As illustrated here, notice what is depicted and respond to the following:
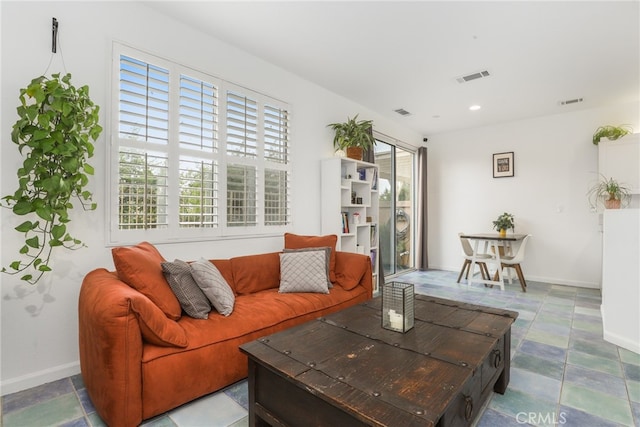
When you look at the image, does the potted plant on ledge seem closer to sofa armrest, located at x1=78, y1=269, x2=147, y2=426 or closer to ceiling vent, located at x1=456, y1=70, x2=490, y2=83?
ceiling vent, located at x1=456, y1=70, x2=490, y2=83

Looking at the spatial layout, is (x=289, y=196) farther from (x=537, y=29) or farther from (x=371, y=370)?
(x=537, y=29)

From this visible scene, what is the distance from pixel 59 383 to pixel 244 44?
308cm

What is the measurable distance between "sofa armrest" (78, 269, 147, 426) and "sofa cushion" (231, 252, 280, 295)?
1.15 metres

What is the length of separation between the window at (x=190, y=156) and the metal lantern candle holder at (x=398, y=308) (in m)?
1.75

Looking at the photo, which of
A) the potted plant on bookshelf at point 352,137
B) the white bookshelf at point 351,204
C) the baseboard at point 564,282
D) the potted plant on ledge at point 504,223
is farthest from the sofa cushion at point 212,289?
the baseboard at point 564,282

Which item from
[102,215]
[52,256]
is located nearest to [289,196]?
[102,215]

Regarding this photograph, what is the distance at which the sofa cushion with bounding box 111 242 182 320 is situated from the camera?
1885mm

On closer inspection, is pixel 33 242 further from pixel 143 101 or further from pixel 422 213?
pixel 422 213

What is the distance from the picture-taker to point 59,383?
2055 mm

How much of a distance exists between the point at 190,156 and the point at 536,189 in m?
5.31

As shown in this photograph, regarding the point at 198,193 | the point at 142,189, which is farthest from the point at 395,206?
the point at 142,189

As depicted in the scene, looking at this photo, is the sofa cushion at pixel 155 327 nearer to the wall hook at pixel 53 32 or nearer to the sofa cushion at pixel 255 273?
the sofa cushion at pixel 255 273

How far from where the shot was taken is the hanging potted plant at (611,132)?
439 cm

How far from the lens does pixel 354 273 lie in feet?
9.95
